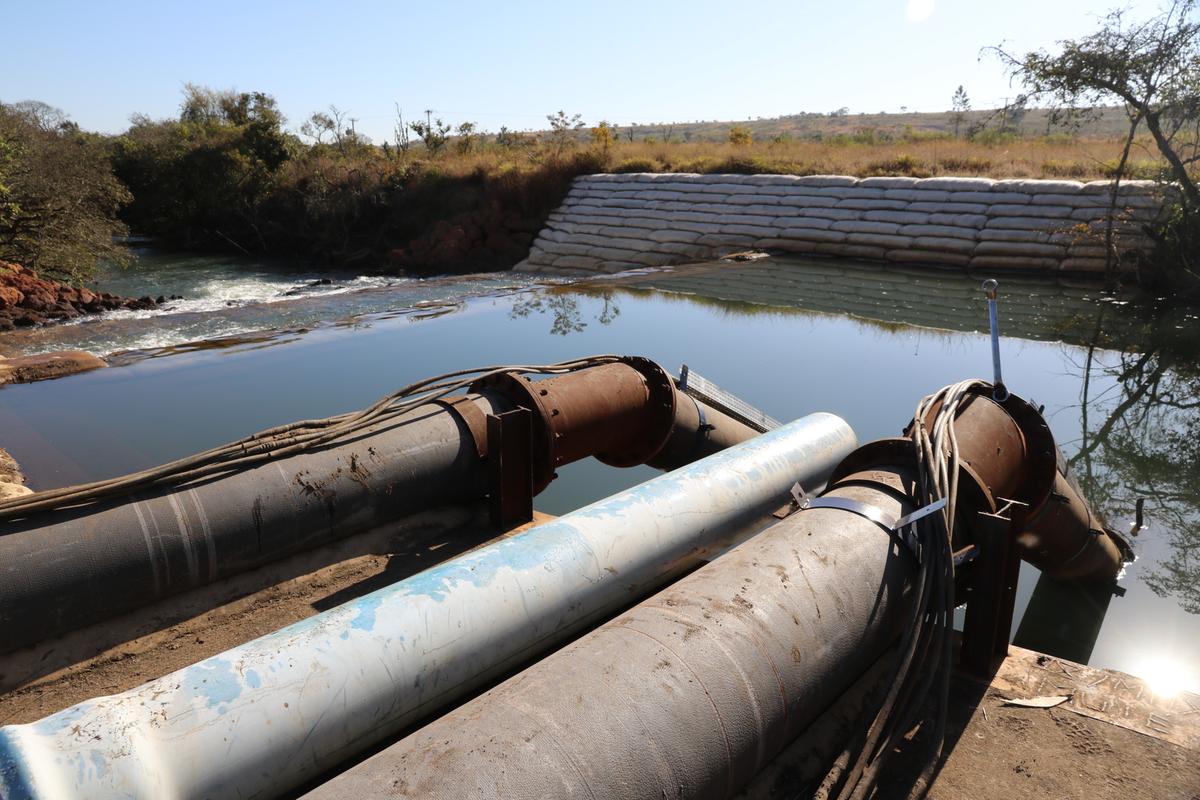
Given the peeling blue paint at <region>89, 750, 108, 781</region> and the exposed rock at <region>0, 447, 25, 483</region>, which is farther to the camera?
the exposed rock at <region>0, 447, 25, 483</region>

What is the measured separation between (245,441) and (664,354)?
5769 millimetres

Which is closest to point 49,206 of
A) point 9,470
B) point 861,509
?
point 9,470

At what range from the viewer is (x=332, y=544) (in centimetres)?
326

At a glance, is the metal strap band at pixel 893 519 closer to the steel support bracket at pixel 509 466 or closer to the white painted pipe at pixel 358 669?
the white painted pipe at pixel 358 669

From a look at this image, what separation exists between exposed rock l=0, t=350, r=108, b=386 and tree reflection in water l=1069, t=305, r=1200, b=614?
30.9 ft

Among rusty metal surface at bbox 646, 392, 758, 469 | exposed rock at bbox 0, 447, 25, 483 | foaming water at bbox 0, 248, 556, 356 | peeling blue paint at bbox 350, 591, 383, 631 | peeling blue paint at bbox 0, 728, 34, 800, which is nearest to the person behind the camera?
peeling blue paint at bbox 0, 728, 34, 800

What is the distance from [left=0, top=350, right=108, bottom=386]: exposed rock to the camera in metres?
7.62

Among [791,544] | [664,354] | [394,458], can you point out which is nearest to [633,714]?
[791,544]

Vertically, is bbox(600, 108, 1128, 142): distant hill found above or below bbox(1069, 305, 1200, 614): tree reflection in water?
above

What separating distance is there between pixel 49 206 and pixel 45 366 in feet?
21.8

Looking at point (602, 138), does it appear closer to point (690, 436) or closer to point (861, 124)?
point (690, 436)

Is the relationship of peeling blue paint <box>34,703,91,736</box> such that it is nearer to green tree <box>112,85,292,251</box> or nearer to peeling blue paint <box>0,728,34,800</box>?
peeling blue paint <box>0,728,34,800</box>

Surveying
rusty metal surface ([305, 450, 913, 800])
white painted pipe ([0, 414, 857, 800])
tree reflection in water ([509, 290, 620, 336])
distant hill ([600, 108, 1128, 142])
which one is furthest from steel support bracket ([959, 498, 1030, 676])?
distant hill ([600, 108, 1128, 142])

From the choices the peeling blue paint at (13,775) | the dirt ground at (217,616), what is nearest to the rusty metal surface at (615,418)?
the dirt ground at (217,616)
